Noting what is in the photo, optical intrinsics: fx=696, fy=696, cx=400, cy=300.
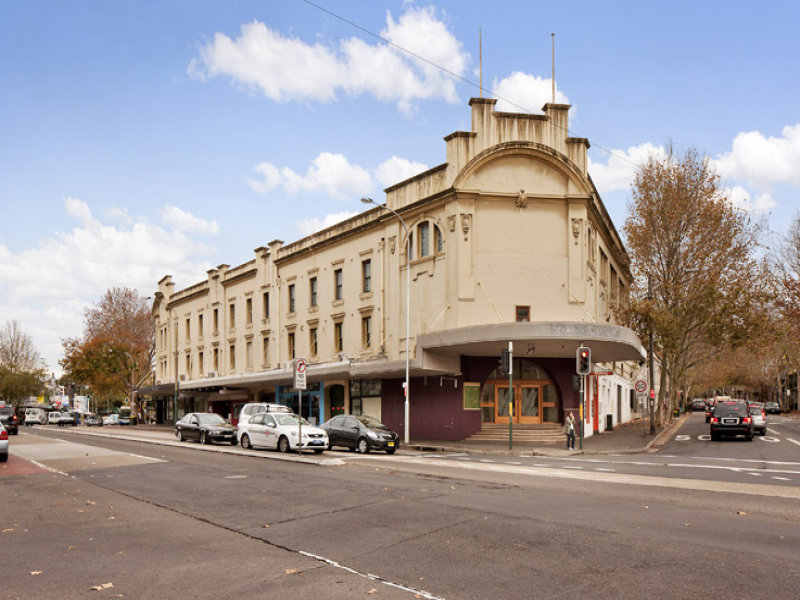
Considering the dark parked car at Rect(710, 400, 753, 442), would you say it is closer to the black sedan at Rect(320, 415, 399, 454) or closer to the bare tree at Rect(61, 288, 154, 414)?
the black sedan at Rect(320, 415, 399, 454)

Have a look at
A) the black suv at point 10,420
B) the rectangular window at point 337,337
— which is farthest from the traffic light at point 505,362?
the black suv at point 10,420

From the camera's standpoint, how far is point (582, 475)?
1692cm

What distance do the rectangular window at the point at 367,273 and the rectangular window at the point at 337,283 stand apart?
2.91 m

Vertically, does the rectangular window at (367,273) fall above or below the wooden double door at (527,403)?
above

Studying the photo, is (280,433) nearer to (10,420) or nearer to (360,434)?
(360,434)

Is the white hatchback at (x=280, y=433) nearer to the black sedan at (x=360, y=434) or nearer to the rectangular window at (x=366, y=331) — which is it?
the black sedan at (x=360, y=434)

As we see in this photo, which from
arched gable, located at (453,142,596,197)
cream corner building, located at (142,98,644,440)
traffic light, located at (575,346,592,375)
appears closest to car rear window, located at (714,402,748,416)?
cream corner building, located at (142,98,644,440)

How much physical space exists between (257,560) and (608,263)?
38895 millimetres

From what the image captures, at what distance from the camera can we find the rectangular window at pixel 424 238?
3441cm

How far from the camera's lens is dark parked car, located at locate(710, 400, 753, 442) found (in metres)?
32.6

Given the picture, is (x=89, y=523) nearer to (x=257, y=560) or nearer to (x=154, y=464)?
(x=257, y=560)

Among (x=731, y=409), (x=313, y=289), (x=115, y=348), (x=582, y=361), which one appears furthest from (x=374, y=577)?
(x=115, y=348)

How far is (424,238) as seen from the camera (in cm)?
3469

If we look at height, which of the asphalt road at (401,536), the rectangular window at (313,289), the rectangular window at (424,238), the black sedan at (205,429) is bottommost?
the black sedan at (205,429)
